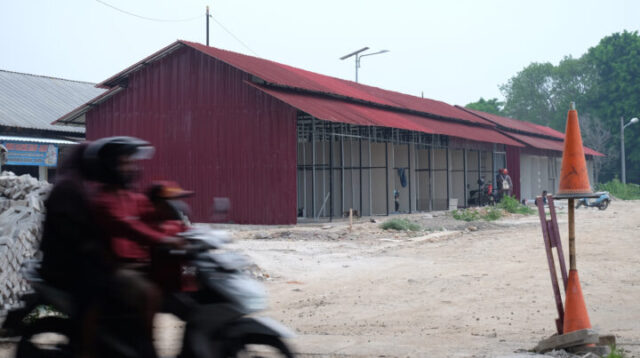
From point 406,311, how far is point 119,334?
482cm

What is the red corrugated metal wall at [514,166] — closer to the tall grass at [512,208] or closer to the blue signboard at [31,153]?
the tall grass at [512,208]

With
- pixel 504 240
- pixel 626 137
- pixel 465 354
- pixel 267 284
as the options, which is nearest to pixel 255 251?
pixel 267 284

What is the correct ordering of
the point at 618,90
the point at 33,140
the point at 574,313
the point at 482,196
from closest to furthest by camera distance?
the point at 574,313 < the point at 33,140 < the point at 482,196 < the point at 618,90

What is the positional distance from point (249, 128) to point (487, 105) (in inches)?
3108

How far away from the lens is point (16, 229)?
8.67 meters

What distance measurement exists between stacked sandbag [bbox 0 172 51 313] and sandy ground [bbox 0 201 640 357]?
212 centimetres

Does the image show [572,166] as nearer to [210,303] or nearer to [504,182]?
[210,303]

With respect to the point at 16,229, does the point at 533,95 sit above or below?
above

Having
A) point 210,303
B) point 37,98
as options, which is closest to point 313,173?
point 37,98

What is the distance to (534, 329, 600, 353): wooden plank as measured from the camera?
5.59 m

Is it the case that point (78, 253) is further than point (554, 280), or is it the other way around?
point (554, 280)

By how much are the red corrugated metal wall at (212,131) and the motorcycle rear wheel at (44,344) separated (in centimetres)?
1646

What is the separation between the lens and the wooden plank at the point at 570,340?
559cm

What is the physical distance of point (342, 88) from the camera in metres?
27.6
